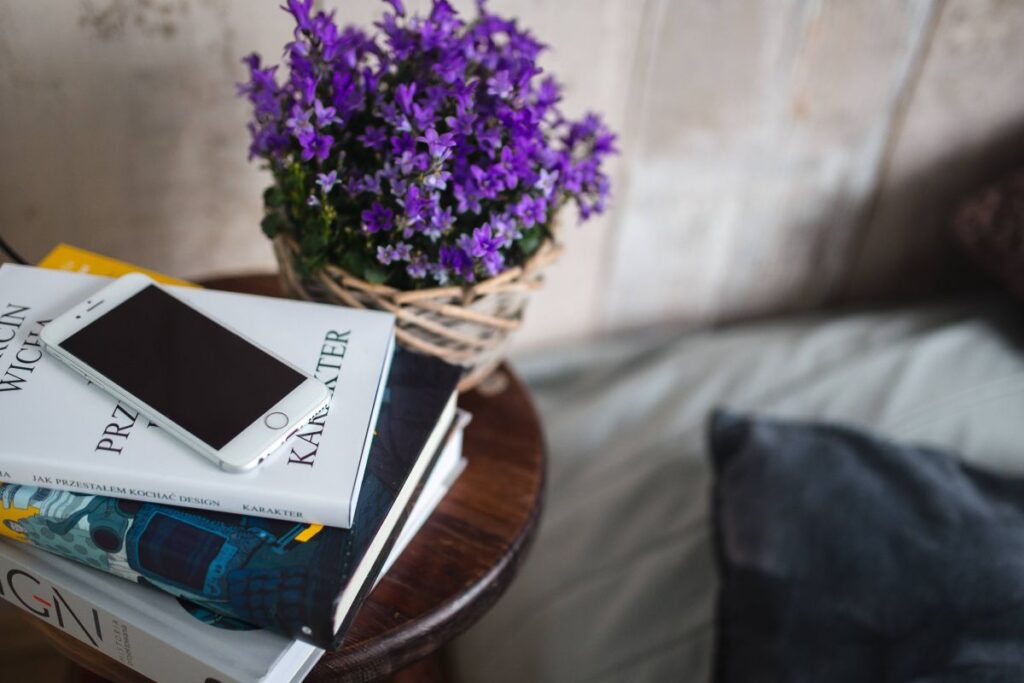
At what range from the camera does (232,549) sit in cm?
45

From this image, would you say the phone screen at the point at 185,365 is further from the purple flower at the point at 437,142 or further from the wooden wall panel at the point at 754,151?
the wooden wall panel at the point at 754,151

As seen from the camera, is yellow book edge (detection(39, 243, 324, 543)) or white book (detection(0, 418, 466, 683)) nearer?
white book (detection(0, 418, 466, 683))

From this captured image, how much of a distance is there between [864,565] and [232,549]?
539mm

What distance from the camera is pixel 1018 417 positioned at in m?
0.95

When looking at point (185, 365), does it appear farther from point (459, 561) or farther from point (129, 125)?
point (129, 125)

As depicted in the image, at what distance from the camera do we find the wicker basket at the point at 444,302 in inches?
22.7

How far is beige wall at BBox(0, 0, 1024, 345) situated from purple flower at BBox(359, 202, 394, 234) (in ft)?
1.13

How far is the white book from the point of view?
452 millimetres

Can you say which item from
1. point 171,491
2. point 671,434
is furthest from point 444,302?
point 671,434

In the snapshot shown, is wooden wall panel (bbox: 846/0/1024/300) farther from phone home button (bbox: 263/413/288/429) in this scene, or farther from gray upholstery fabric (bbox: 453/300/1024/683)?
phone home button (bbox: 263/413/288/429)

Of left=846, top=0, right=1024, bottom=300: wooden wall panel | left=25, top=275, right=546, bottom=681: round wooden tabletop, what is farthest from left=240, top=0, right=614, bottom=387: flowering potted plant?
left=846, top=0, right=1024, bottom=300: wooden wall panel

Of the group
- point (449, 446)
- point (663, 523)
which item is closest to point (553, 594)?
point (663, 523)

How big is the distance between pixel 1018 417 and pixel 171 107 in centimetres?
99

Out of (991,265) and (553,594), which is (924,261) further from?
(553,594)
